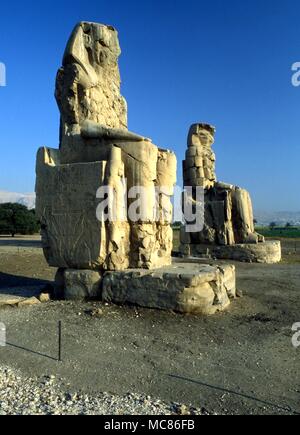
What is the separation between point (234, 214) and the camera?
14977 mm

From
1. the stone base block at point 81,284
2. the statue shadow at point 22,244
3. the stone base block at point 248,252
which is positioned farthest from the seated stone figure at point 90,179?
the statue shadow at point 22,244

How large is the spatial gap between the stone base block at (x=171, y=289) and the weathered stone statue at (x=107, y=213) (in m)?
0.02

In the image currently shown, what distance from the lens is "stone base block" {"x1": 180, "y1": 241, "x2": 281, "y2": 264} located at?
14.1 m

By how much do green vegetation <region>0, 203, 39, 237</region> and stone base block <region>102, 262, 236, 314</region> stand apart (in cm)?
2821

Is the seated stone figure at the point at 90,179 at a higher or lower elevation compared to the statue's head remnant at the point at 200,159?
lower

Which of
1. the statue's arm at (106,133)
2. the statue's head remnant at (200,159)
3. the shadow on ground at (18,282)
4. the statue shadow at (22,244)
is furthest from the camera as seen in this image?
the statue shadow at (22,244)

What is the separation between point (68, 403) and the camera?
3.65 metres

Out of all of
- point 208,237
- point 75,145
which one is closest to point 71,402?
point 75,145

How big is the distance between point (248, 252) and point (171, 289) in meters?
8.40

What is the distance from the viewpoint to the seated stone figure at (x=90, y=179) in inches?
284

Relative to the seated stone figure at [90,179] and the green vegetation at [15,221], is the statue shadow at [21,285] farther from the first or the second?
the green vegetation at [15,221]

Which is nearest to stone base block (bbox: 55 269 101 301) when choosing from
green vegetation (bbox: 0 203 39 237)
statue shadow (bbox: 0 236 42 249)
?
statue shadow (bbox: 0 236 42 249)

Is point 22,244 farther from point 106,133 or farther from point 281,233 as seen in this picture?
point 281,233
